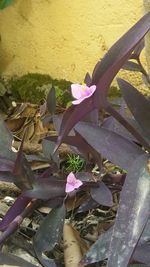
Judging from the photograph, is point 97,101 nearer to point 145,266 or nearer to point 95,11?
point 145,266

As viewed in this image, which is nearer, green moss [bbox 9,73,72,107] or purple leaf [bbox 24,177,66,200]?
purple leaf [bbox 24,177,66,200]

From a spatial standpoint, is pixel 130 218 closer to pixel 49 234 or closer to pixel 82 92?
pixel 82 92

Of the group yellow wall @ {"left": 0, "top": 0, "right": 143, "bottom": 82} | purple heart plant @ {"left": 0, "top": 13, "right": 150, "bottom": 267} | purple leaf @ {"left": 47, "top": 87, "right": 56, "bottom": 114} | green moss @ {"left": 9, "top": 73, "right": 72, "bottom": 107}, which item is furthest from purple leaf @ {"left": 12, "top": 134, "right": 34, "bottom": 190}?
green moss @ {"left": 9, "top": 73, "right": 72, "bottom": 107}

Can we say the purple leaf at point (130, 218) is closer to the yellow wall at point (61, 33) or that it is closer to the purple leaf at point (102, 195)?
the purple leaf at point (102, 195)

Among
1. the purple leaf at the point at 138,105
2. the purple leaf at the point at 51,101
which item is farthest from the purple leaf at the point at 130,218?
the purple leaf at the point at 51,101

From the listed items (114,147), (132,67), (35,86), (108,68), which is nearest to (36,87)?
(35,86)

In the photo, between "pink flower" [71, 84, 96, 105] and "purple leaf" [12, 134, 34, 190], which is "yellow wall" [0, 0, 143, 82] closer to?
"purple leaf" [12, 134, 34, 190]

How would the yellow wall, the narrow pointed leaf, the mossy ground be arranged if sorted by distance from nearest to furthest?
the narrow pointed leaf
the yellow wall
the mossy ground

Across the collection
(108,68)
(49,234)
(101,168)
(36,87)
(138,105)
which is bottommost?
(36,87)
